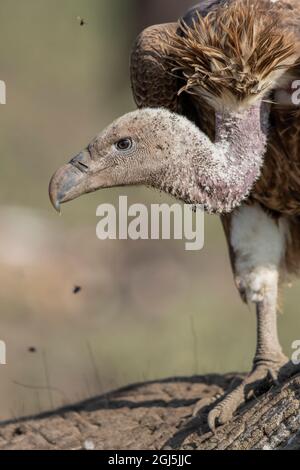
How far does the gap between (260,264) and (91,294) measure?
10384mm

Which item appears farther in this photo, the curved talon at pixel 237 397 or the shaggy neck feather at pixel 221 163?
the curved talon at pixel 237 397

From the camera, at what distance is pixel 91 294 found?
17219 millimetres

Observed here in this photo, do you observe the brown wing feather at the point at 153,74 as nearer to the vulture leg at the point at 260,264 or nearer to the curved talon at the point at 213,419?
the vulture leg at the point at 260,264

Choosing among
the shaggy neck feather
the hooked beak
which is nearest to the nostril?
the hooked beak

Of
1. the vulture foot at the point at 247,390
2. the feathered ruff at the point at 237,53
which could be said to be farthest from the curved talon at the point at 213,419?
the feathered ruff at the point at 237,53

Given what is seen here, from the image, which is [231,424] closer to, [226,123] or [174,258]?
[226,123]

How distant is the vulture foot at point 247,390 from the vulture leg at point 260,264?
1 centimetres

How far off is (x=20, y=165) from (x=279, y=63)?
47.7 ft

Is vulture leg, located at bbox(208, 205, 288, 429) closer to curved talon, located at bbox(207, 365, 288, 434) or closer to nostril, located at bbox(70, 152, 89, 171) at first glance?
curved talon, located at bbox(207, 365, 288, 434)

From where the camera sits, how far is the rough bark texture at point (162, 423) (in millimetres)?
5281

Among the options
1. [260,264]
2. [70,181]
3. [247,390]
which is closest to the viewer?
[70,181]

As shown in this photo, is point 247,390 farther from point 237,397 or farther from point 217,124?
point 217,124

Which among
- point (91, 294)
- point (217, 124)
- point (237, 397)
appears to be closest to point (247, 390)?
point (237, 397)

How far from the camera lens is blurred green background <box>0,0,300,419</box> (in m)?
13.1
